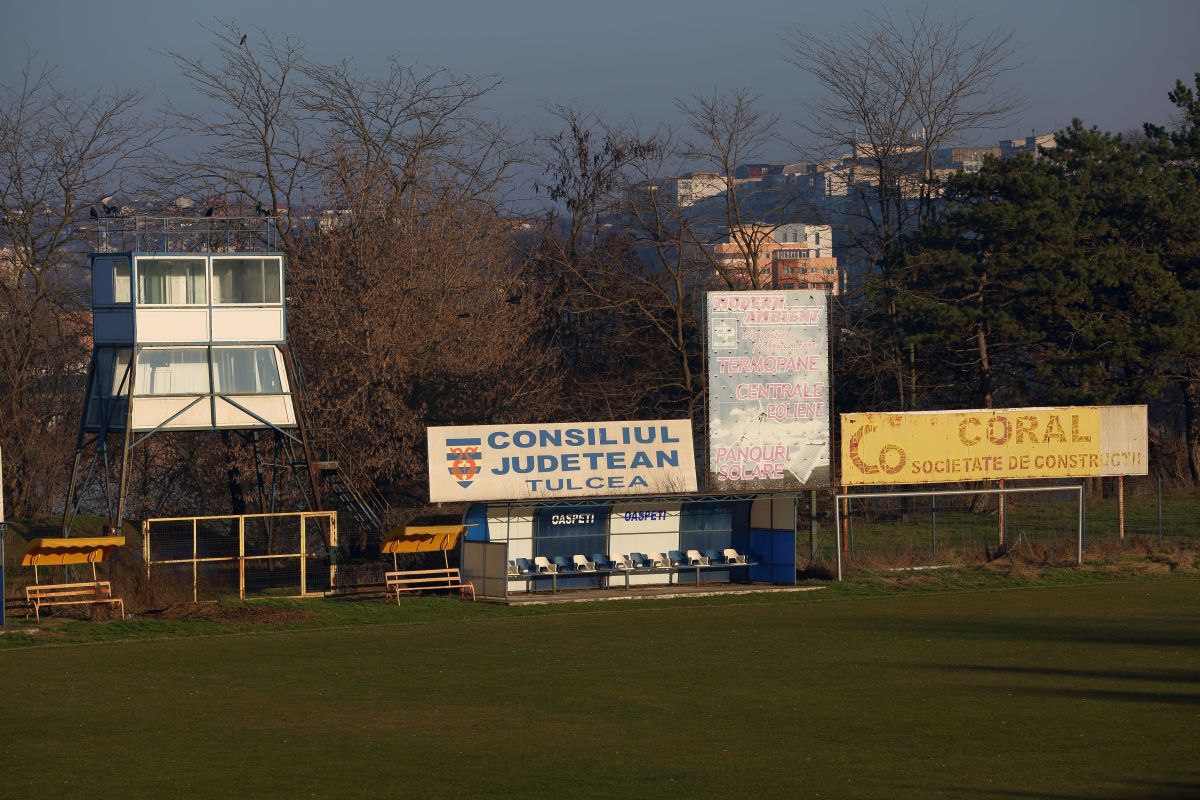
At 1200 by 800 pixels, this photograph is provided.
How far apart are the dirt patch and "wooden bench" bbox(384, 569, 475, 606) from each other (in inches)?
99.9

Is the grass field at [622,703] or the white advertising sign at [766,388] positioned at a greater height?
the white advertising sign at [766,388]

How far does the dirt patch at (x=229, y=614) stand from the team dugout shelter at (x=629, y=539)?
4706mm

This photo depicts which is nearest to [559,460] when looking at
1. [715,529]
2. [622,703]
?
[715,529]

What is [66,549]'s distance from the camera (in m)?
28.8

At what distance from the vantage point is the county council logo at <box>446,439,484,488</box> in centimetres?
3158

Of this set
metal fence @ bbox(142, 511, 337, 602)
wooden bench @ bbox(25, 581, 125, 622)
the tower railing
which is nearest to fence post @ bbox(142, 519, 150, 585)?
metal fence @ bbox(142, 511, 337, 602)

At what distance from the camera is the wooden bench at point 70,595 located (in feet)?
94.6

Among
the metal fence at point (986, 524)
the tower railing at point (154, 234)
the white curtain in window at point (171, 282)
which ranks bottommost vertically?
the metal fence at point (986, 524)

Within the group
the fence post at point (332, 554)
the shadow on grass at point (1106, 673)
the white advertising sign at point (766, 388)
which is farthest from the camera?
the white advertising sign at point (766, 388)

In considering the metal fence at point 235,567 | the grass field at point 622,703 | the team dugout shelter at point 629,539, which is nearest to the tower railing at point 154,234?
the metal fence at point 235,567

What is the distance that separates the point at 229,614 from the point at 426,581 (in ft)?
15.4

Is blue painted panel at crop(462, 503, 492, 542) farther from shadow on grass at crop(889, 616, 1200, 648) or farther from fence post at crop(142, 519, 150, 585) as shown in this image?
shadow on grass at crop(889, 616, 1200, 648)

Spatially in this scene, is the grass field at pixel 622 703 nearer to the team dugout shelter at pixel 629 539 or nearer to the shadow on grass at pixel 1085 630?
the shadow on grass at pixel 1085 630

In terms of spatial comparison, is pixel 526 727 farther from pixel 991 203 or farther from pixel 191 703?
pixel 991 203
